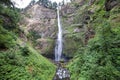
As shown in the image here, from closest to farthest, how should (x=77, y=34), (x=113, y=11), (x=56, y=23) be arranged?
(x=113, y=11), (x=77, y=34), (x=56, y=23)

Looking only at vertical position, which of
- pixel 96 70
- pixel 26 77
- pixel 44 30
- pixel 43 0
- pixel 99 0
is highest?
pixel 43 0

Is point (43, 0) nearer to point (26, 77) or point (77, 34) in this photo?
point (77, 34)

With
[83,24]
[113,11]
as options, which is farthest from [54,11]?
[113,11]

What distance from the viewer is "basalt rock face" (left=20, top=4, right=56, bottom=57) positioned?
135ft

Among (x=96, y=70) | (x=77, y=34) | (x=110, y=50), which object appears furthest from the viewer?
(x=77, y=34)

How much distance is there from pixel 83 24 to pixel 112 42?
27746mm

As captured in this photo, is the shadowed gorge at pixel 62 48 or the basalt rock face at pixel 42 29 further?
the basalt rock face at pixel 42 29

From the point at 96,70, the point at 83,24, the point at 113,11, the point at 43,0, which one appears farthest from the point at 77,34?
the point at 43,0

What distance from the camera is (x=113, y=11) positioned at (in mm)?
26203

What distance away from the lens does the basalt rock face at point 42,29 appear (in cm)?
4124

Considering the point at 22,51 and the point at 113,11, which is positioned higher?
the point at 113,11

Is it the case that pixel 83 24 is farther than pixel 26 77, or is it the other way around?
pixel 83 24

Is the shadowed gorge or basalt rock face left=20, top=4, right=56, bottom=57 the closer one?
the shadowed gorge

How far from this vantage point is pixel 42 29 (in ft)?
176
